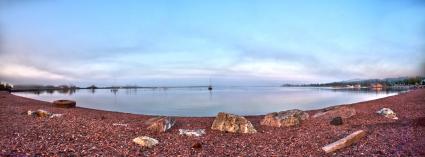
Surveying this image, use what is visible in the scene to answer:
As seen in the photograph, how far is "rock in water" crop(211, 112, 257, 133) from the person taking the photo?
1309cm

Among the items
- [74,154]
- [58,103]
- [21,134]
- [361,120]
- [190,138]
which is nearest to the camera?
[74,154]

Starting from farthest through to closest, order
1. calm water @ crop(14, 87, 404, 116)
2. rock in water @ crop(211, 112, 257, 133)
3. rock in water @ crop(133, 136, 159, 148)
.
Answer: calm water @ crop(14, 87, 404, 116)
rock in water @ crop(211, 112, 257, 133)
rock in water @ crop(133, 136, 159, 148)

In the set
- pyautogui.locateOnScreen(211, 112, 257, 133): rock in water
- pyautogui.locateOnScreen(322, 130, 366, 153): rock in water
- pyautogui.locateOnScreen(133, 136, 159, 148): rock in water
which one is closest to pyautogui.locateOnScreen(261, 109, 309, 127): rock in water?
pyautogui.locateOnScreen(211, 112, 257, 133): rock in water

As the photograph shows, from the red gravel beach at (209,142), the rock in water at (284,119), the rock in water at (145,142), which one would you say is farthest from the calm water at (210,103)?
the rock in water at (145,142)

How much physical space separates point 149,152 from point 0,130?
5475 mm

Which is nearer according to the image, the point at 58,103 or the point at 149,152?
the point at 149,152

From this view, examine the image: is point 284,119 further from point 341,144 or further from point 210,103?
point 210,103

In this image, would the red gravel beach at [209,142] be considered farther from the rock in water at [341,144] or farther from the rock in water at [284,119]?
the rock in water at [284,119]

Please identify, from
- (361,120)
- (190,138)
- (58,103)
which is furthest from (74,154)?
(58,103)

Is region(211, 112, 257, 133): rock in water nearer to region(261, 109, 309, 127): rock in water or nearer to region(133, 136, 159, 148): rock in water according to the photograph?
region(261, 109, 309, 127): rock in water

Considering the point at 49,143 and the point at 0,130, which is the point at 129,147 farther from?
the point at 0,130

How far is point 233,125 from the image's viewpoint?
13195 mm

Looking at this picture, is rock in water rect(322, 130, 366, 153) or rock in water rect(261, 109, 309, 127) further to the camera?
rock in water rect(261, 109, 309, 127)

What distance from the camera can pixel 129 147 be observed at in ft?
31.2
